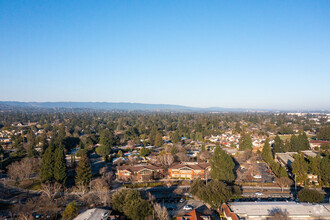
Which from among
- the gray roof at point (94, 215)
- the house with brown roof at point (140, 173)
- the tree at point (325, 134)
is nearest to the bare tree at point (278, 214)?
the gray roof at point (94, 215)

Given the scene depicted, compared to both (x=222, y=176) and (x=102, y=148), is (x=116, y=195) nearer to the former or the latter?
(x=222, y=176)

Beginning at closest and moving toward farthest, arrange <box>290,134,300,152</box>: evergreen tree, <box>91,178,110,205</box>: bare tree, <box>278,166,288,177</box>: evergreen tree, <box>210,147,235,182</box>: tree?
1. <box>91,178,110,205</box>: bare tree
2. <box>210,147,235,182</box>: tree
3. <box>278,166,288,177</box>: evergreen tree
4. <box>290,134,300,152</box>: evergreen tree

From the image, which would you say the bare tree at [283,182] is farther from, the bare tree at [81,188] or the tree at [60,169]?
the tree at [60,169]

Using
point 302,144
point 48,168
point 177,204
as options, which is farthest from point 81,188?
point 302,144

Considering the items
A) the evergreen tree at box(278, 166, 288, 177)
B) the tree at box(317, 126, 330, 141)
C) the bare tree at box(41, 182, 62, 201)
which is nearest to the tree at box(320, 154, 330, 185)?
the evergreen tree at box(278, 166, 288, 177)

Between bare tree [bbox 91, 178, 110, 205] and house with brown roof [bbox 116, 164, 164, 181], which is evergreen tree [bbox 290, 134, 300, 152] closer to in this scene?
house with brown roof [bbox 116, 164, 164, 181]

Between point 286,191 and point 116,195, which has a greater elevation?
point 116,195

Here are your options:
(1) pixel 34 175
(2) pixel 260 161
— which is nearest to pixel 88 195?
(1) pixel 34 175
